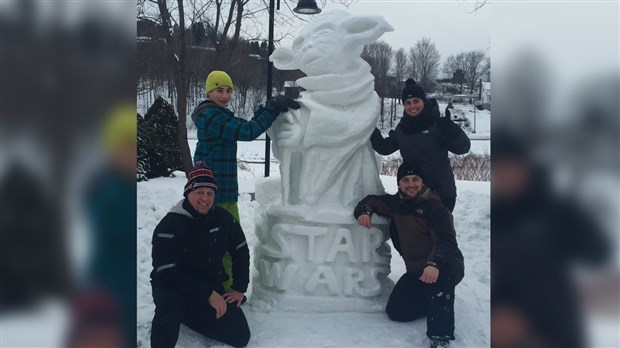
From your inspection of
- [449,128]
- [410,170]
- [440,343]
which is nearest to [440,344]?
[440,343]

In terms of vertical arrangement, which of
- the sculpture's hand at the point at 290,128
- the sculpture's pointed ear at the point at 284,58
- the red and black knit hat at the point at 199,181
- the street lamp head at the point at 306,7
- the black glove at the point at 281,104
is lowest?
the red and black knit hat at the point at 199,181

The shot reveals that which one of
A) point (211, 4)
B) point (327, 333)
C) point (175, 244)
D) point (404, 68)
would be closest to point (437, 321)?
point (327, 333)

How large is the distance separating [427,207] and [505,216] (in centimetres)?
221

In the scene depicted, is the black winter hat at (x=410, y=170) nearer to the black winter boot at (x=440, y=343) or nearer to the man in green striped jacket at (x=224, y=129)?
the man in green striped jacket at (x=224, y=129)

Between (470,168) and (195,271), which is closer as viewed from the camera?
(195,271)

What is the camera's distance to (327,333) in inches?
130

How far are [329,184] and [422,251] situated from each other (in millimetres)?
781

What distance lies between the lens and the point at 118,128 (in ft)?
3.66

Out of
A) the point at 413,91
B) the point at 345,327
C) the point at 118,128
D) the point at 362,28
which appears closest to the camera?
the point at 118,128

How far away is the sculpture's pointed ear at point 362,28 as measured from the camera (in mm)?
3695

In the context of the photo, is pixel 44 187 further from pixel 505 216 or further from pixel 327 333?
pixel 327 333

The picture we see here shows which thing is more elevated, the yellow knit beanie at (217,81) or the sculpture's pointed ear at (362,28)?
the sculpture's pointed ear at (362,28)

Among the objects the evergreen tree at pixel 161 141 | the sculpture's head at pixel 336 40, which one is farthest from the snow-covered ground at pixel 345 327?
the evergreen tree at pixel 161 141

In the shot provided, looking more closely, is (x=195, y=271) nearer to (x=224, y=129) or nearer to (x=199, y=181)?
(x=199, y=181)
